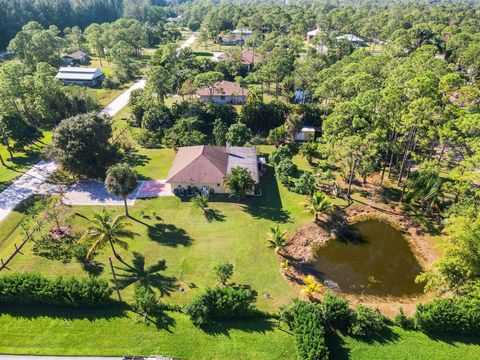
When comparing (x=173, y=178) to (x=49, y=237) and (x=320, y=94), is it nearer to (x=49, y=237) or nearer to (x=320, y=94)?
(x=49, y=237)

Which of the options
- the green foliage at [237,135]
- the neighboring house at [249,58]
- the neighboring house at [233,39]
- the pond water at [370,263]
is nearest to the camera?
the pond water at [370,263]

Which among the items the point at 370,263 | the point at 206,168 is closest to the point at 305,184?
the point at 206,168

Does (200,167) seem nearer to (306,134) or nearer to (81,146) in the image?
(81,146)

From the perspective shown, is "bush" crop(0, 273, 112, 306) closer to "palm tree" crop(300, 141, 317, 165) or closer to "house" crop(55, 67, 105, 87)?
"palm tree" crop(300, 141, 317, 165)

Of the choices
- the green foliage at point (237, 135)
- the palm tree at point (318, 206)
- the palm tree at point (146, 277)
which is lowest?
the palm tree at point (146, 277)

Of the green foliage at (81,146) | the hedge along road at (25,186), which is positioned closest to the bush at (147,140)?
the green foliage at (81,146)

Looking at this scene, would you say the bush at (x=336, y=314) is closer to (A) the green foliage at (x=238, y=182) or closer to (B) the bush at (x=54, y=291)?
(B) the bush at (x=54, y=291)
